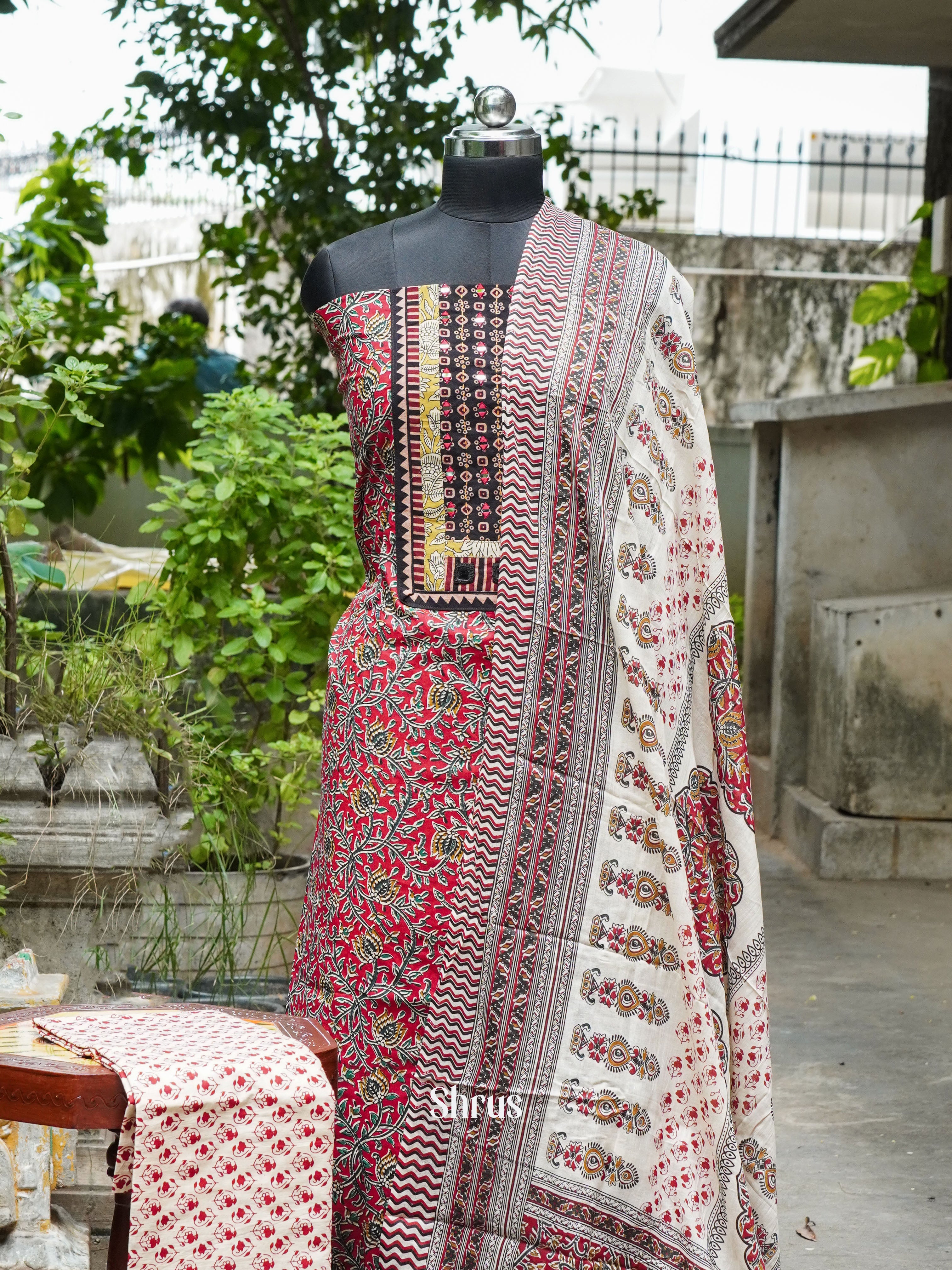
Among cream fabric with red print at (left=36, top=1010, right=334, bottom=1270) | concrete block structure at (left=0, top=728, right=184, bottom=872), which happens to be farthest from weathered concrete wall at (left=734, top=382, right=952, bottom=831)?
cream fabric with red print at (left=36, top=1010, right=334, bottom=1270)

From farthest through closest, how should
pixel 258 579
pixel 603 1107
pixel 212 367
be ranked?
pixel 212 367
pixel 258 579
pixel 603 1107

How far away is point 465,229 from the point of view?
1826mm

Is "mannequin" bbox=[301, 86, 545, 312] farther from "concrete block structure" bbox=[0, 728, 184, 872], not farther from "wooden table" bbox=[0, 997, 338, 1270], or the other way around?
"concrete block structure" bbox=[0, 728, 184, 872]

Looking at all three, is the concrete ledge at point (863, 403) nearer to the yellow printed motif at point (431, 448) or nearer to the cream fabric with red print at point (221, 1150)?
the yellow printed motif at point (431, 448)

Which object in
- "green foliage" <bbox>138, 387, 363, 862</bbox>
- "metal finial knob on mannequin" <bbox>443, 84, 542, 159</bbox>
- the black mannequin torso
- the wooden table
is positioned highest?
"metal finial knob on mannequin" <bbox>443, 84, 542, 159</bbox>

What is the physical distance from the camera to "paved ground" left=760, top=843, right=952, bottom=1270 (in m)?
2.42

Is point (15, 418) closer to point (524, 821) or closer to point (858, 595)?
point (524, 821)

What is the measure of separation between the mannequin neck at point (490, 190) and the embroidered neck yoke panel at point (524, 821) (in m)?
0.06

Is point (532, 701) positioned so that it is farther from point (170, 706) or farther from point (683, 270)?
point (683, 270)

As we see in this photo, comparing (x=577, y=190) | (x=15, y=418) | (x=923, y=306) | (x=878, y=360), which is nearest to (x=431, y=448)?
(x=15, y=418)

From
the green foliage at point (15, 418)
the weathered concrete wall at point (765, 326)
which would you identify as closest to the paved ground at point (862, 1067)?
the green foliage at point (15, 418)

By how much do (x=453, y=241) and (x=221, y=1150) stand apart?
3.66 ft

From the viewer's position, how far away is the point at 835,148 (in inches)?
353

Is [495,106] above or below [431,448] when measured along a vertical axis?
above
